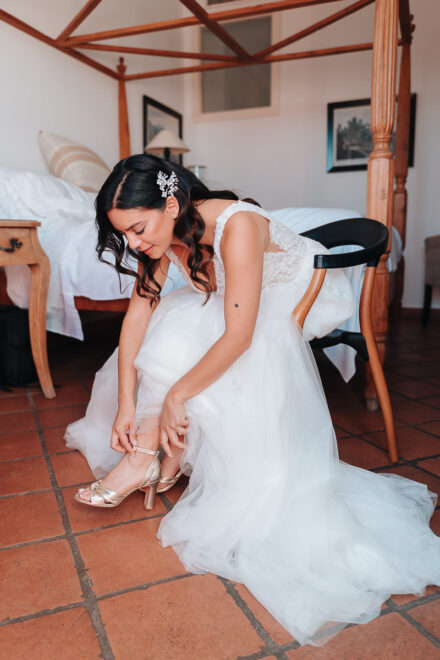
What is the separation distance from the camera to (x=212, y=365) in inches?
44.7

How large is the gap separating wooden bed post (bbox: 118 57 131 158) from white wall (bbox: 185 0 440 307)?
1.19 metres

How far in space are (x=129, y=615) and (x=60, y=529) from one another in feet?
1.21

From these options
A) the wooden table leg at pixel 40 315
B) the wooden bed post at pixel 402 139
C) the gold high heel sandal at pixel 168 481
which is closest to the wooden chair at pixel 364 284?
the gold high heel sandal at pixel 168 481

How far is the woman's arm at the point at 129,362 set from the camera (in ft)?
4.24

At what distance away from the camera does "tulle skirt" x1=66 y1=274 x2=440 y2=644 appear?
3.20 feet

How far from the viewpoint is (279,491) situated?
1114 millimetres

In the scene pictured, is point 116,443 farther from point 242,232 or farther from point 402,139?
point 402,139

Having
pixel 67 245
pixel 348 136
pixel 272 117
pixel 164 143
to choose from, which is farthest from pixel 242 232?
pixel 272 117

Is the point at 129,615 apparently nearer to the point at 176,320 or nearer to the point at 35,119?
the point at 176,320

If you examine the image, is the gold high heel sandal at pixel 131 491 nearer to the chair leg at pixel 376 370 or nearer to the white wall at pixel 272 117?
the chair leg at pixel 376 370

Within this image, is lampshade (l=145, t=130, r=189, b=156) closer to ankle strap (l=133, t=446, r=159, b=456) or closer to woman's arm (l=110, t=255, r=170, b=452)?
woman's arm (l=110, t=255, r=170, b=452)

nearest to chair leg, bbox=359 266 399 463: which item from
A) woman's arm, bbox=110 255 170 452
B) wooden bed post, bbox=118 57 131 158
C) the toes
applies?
woman's arm, bbox=110 255 170 452

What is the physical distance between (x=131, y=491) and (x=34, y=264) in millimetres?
1223

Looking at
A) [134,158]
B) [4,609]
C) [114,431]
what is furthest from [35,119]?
[4,609]
